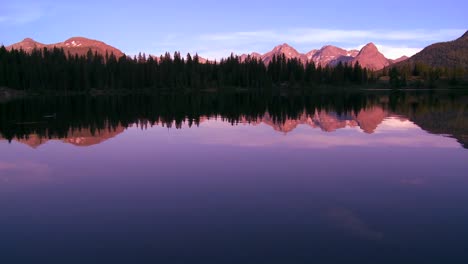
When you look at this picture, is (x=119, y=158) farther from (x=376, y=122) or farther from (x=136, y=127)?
(x=376, y=122)

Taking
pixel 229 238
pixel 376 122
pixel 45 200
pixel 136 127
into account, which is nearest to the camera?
pixel 229 238

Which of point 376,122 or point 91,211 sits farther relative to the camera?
point 376,122

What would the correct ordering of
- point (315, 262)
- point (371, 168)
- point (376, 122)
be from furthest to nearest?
1. point (376, 122)
2. point (371, 168)
3. point (315, 262)

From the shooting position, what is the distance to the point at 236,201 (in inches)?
623

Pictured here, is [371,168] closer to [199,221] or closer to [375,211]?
[375,211]

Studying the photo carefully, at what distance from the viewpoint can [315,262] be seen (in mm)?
10523

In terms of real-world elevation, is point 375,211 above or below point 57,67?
below

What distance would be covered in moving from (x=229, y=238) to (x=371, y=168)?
1238cm

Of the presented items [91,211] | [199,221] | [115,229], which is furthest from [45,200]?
[199,221]

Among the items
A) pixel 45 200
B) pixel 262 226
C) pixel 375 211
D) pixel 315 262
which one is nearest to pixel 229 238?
pixel 262 226

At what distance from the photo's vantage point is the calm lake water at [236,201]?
37.3 ft

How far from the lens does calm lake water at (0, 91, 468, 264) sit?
11375 millimetres

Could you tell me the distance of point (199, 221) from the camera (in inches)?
536

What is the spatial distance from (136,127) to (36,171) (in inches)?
824
